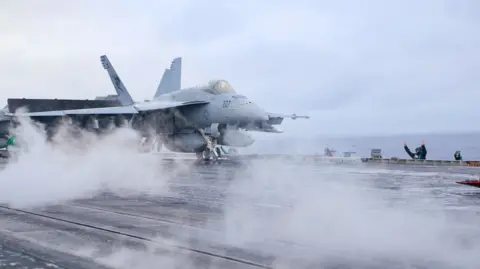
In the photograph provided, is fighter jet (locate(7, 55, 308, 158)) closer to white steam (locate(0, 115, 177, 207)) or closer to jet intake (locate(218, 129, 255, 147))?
jet intake (locate(218, 129, 255, 147))

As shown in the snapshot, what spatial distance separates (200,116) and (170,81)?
13304 millimetres

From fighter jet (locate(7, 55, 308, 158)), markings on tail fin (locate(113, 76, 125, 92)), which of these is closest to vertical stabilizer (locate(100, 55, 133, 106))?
markings on tail fin (locate(113, 76, 125, 92))

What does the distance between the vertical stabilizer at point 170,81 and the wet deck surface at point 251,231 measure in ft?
98.6

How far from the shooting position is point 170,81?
161 ft

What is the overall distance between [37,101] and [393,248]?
2341 inches

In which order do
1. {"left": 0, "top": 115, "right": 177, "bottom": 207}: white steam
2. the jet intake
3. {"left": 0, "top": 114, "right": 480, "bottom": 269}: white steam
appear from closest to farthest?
{"left": 0, "top": 114, "right": 480, "bottom": 269}: white steam, {"left": 0, "top": 115, "right": 177, "bottom": 207}: white steam, the jet intake

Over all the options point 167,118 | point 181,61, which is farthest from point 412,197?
point 181,61

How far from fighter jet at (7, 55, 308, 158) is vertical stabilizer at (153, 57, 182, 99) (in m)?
9.75

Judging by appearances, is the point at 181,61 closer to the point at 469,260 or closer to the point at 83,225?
the point at 83,225

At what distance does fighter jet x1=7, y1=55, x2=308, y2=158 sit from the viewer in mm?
35188

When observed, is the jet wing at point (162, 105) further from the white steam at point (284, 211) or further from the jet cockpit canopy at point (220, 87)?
the white steam at point (284, 211)

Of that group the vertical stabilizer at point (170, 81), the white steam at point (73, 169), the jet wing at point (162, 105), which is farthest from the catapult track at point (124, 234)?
the vertical stabilizer at point (170, 81)

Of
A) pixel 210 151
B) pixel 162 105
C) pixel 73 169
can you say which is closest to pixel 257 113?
pixel 210 151

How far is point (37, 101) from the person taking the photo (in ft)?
209
